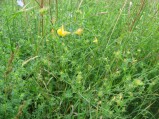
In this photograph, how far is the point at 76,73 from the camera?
1.29 metres

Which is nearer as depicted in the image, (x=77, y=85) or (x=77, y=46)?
(x=77, y=85)

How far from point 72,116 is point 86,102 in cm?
9

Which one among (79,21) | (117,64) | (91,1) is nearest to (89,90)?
(117,64)

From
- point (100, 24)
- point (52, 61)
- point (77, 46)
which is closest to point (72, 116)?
point (52, 61)

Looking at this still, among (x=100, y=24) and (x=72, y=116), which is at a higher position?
(x=100, y=24)

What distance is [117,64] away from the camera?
142cm

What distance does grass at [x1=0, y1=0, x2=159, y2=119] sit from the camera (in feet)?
3.82

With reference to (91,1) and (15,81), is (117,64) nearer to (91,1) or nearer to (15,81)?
(15,81)

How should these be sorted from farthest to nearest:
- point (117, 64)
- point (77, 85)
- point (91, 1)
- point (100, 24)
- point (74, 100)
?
point (91, 1) → point (100, 24) → point (117, 64) → point (74, 100) → point (77, 85)

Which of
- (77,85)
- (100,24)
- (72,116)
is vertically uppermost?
(100,24)

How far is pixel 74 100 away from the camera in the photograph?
4.27 feet

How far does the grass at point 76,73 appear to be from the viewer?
116 cm

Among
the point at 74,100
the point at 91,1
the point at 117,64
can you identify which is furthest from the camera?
the point at 91,1

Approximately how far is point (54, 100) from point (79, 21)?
0.53 meters
